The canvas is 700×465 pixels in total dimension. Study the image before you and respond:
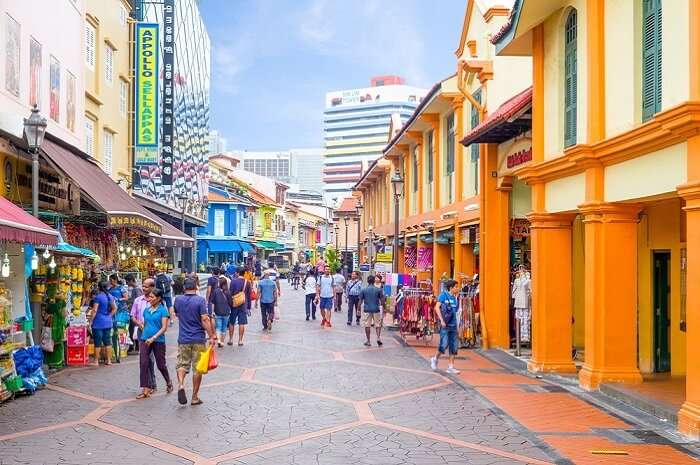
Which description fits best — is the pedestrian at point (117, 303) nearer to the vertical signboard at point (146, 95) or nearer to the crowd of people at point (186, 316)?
the crowd of people at point (186, 316)

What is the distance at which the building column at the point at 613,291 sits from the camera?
10805mm

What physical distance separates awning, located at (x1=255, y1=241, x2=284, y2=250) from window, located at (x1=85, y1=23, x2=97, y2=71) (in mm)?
43049

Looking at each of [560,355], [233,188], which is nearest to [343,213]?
[233,188]

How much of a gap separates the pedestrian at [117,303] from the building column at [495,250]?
788 cm

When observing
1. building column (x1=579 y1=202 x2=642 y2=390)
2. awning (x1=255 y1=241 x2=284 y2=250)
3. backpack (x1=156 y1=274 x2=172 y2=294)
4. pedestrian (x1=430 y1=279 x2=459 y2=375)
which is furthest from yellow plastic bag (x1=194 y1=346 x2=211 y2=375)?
awning (x1=255 y1=241 x2=284 y2=250)

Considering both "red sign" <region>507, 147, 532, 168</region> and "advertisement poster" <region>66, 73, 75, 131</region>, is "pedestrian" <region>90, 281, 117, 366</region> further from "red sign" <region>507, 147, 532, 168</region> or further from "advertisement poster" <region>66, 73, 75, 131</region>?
"red sign" <region>507, 147, 532, 168</region>

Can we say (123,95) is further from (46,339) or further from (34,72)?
(46,339)

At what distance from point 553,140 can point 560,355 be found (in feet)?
12.3

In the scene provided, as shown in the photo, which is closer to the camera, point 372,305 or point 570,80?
point 570,80

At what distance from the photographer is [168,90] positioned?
26.5 metres

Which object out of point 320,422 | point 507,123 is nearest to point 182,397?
point 320,422

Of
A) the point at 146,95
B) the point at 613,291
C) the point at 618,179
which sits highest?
the point at 146,95

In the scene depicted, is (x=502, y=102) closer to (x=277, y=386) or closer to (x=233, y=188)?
(x=277, y=386)

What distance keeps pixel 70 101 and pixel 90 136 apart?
4478 mm
